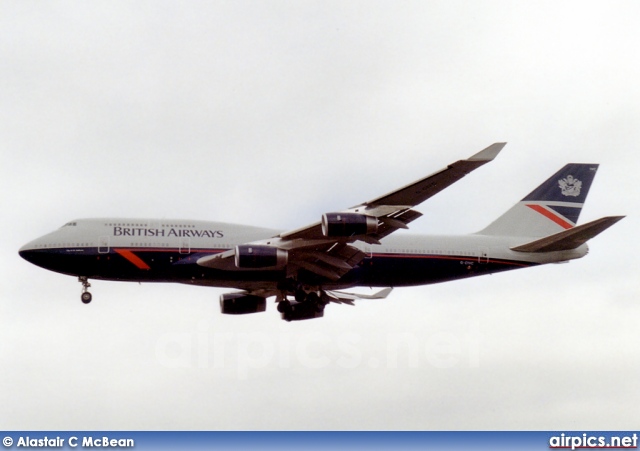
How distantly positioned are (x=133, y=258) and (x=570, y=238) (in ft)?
67.1

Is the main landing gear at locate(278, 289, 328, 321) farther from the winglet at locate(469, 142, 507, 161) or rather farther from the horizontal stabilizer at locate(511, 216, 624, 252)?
the winglet at locate(469, 142, 507, 161)

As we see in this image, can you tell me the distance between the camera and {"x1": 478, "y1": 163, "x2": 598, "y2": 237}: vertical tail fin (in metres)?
56.7

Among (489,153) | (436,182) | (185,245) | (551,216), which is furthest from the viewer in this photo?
(551,216)

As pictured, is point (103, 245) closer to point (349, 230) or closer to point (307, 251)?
point (307, 251)

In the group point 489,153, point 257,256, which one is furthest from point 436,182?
point 257,256

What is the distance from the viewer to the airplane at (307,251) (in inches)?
1818

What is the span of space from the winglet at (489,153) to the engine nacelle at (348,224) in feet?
19.9

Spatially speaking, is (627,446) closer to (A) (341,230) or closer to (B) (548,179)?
(A) (341,230)

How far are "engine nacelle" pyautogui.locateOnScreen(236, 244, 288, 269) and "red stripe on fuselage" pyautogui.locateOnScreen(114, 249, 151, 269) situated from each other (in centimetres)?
517

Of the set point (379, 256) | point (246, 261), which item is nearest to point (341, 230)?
point (246, 261)

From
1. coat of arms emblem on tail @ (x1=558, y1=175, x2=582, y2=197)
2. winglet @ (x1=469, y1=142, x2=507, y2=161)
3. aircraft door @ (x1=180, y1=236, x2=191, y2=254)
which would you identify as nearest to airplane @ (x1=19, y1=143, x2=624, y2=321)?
aircraft door @ (x1=180, y1=236, x2=191, y2=254)

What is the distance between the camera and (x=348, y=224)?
4459cm

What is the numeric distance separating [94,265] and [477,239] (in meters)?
18.8

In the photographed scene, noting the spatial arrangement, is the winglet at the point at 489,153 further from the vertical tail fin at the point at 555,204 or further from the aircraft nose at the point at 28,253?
the aircraft nose at the point at 28,253
